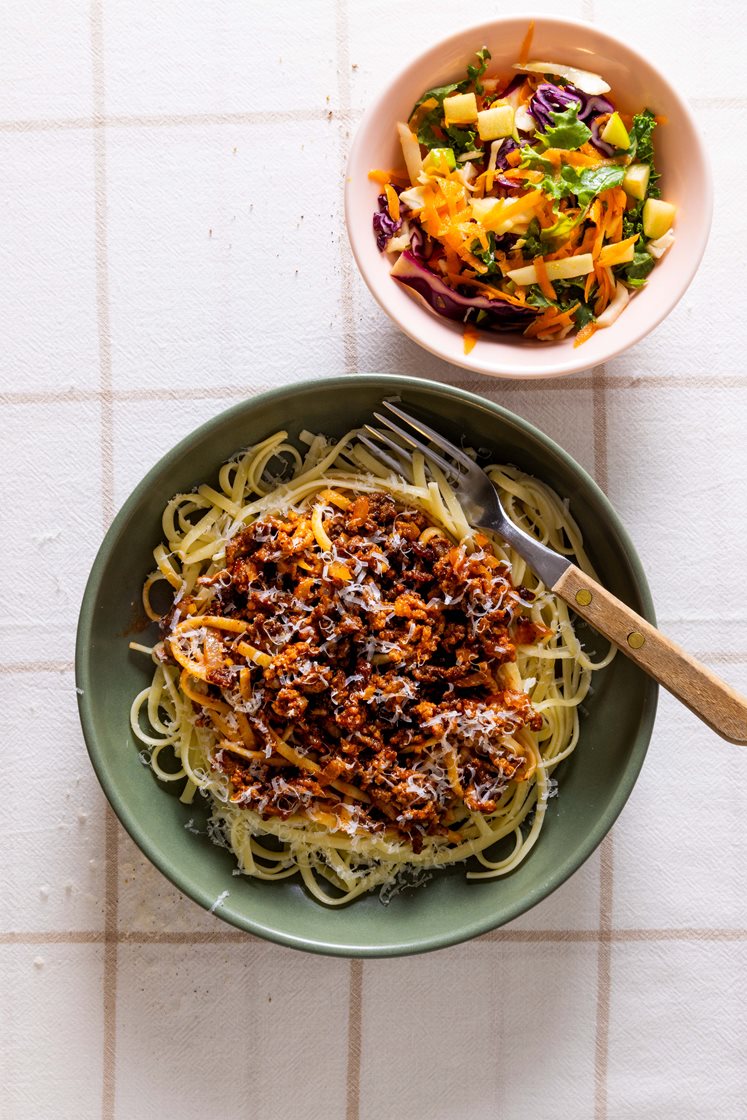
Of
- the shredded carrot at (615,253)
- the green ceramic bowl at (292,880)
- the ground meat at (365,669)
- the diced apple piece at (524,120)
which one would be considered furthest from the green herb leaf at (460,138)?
the ground meat at (365,669)

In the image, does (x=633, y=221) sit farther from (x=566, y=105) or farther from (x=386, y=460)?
(x=386, y=460)

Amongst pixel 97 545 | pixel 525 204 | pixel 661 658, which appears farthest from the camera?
pixel 97 545

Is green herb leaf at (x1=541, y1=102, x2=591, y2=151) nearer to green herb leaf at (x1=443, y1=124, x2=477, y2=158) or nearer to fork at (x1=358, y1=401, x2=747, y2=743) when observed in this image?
green herb leaf at (x1=443, y1=124, x2=477, y2=158)

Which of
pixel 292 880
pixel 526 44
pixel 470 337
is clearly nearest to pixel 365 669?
pixel 292 880

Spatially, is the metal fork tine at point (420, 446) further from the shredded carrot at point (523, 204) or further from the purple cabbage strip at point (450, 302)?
the shredded carrot at point (523, 204)

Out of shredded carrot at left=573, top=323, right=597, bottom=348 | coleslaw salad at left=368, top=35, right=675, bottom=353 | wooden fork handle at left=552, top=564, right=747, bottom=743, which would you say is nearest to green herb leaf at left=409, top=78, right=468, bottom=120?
coleslaw salad at left=368, top=35, right=675, bottom=353

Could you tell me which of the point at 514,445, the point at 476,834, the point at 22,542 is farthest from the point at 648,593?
the point at 22,542
